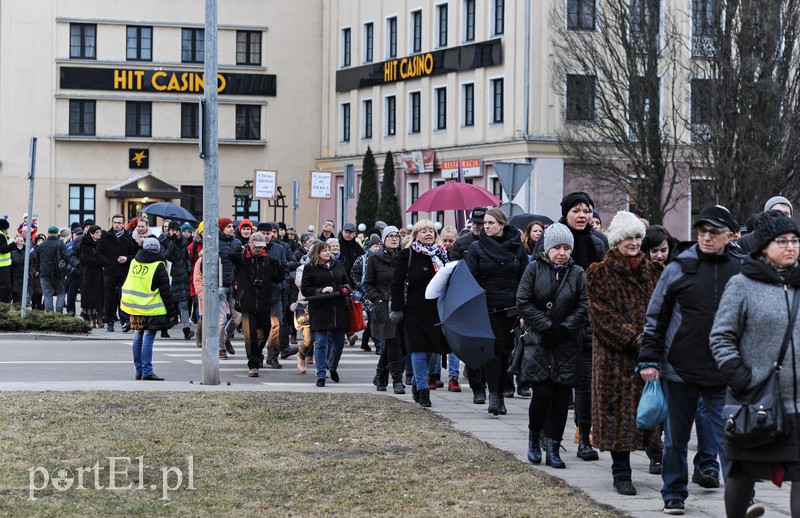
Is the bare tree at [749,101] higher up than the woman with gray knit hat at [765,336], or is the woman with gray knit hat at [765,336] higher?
the bare tree at [749,101]

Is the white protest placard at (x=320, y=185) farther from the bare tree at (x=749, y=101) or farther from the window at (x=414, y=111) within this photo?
the window at (x=414, y=111)

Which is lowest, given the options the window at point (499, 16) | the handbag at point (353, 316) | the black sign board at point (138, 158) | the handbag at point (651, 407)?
the handbag at point (651, 407)

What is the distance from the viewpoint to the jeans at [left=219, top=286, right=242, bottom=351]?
67.8 ft

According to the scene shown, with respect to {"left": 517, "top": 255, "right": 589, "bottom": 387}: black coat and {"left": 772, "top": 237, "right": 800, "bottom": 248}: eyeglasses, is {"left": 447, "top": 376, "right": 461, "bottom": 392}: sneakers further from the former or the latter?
{"left": 772, "top": 237, "right": 800, "bottom": 248}: eyeglasses

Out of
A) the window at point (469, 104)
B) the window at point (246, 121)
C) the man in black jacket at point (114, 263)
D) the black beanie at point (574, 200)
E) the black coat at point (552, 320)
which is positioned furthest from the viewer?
the window at point (246, 121)

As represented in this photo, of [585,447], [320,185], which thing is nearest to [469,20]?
[320,185]

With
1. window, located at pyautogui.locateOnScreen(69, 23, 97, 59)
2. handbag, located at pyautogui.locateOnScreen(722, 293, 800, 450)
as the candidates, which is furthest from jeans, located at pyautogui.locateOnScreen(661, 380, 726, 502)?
window, located at pyautogui.locateOnScreen(69, 23, 97, 59)

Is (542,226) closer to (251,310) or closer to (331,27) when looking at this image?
(251,310)

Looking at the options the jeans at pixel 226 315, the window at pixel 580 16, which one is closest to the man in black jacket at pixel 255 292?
the jeans at pixel 226 315

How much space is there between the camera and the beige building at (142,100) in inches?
2355

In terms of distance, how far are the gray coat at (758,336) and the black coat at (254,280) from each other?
11.2 m

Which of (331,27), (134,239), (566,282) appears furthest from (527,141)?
(566,282)

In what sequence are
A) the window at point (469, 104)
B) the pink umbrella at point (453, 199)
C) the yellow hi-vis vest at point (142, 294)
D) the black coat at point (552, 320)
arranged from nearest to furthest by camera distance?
the black coat at point (552, 320) < the yellow hi-vis vest at point (142, 294) < the pink umbrella at point (453, 199) < the window at point (469, 104)

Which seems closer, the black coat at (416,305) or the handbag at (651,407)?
the handbag at (651,407)
